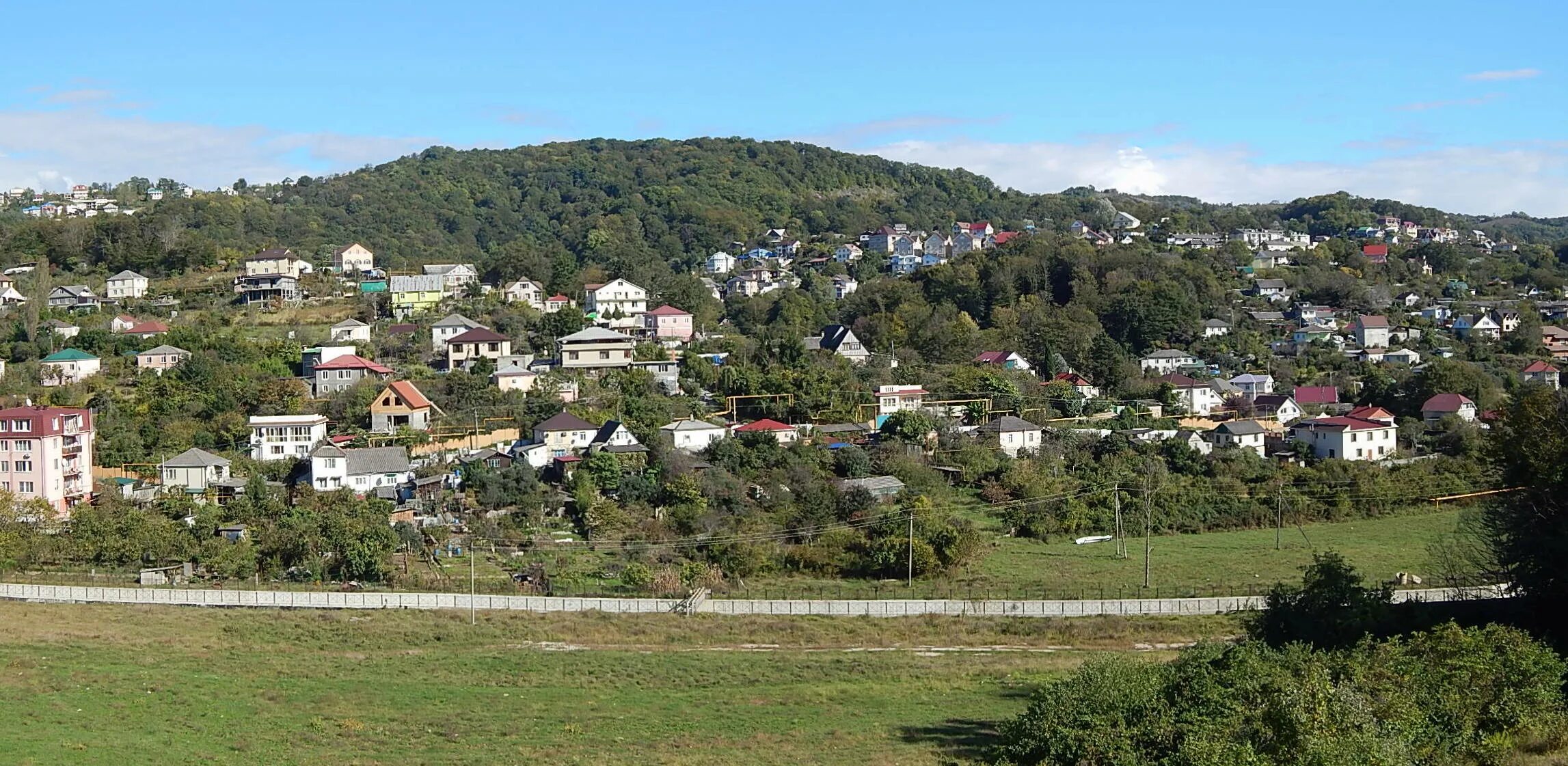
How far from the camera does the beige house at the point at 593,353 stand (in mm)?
41500

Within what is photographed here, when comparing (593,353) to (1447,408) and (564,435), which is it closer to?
(564,435)

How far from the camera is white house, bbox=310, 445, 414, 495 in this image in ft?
104

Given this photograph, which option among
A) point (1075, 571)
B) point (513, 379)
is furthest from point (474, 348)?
point (1075, 571)

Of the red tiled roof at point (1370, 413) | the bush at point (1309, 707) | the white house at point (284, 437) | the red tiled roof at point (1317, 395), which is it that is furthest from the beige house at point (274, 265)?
the bush at point (1309, 707)

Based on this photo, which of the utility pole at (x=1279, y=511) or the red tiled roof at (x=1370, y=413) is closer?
the utility pole at (x=1279, y=511)

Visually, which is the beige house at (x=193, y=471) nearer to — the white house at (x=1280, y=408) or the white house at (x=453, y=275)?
the white house at (x=453, y=275)

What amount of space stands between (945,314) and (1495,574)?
29.3 metres

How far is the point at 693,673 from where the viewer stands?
21.3 meters

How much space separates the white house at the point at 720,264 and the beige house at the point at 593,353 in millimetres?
28942

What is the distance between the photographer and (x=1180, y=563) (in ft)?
95.0

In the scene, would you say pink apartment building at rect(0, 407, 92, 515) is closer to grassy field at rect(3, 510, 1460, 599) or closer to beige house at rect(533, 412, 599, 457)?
grassy field at rect(3, 510, 1460, 599)

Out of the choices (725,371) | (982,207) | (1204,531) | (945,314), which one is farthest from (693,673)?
(982,207)

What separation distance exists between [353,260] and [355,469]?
89.4 ft

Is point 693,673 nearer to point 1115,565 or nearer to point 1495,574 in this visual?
point 1115,565
